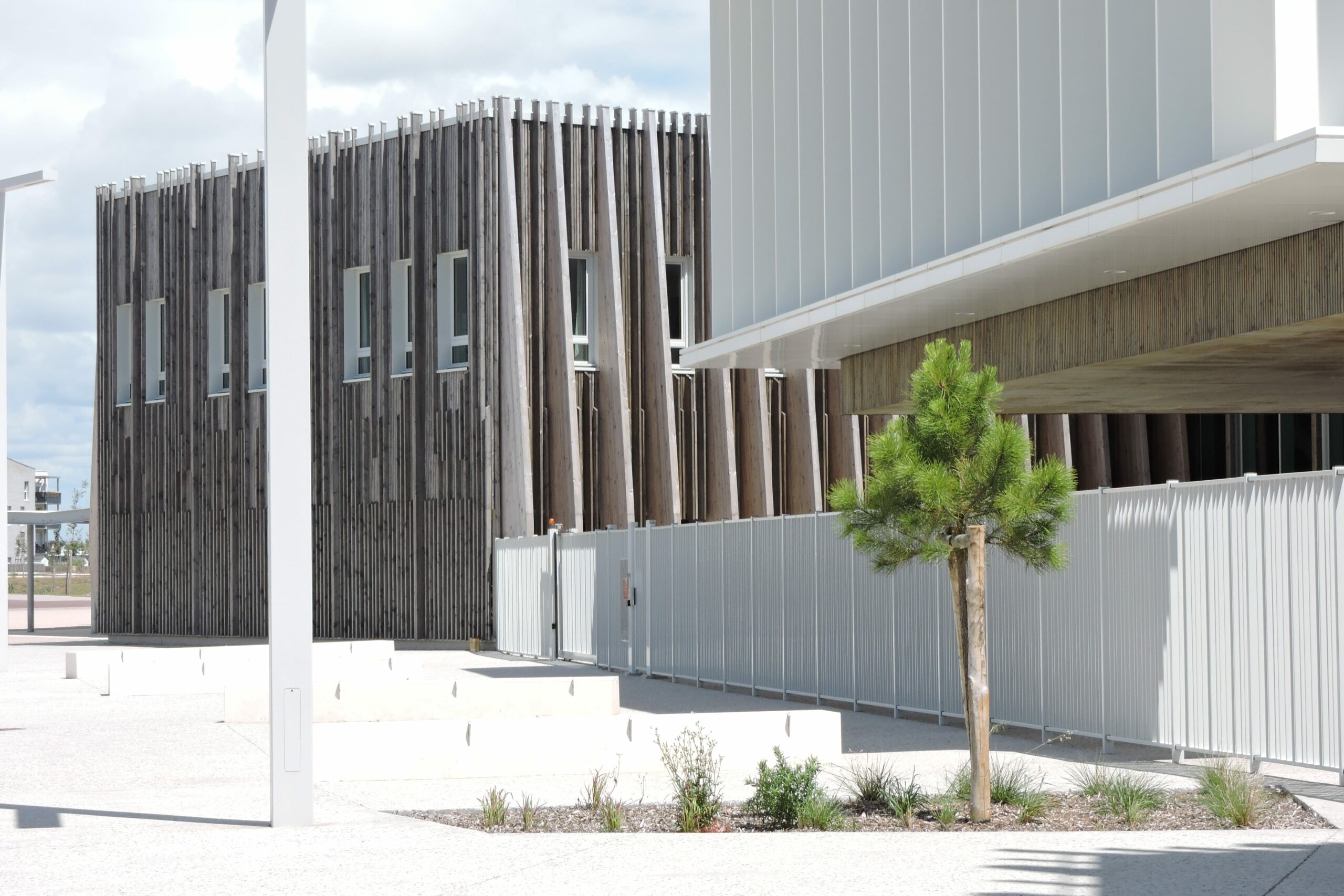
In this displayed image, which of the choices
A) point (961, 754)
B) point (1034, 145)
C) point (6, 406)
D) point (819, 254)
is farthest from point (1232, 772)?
point (6, 406)

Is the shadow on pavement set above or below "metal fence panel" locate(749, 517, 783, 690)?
below

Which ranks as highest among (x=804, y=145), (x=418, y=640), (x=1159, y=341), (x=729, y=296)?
(x=804, y=145)

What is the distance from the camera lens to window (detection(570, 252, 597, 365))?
109ft

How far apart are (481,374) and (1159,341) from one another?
19.6 metres

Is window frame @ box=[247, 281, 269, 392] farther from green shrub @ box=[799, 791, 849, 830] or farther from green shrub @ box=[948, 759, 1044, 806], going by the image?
green shrub @ box=[799, 791, 849, 830]

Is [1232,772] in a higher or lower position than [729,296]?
lower

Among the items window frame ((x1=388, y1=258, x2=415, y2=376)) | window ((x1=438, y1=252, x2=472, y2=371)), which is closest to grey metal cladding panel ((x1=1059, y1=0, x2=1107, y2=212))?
window ((x1=438, y1=252, x2=472, y2=371))

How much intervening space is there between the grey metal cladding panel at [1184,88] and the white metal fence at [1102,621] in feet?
8.11

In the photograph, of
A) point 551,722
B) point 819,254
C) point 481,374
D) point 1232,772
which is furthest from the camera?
point 481,374

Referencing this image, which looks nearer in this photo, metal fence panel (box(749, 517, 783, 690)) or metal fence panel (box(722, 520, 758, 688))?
metal fence panel (box(749, 517, 783, 690))

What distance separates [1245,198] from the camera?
1120 cm

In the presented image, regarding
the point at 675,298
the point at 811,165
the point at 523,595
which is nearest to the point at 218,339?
the point at 675,298

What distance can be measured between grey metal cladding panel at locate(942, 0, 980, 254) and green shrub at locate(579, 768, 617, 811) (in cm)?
610

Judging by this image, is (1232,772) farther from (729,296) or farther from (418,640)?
(418,640)
